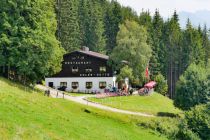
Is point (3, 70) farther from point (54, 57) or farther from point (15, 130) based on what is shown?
point (15, 130)

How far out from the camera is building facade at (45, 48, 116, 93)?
83.2m

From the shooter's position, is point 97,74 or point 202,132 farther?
point 97,74

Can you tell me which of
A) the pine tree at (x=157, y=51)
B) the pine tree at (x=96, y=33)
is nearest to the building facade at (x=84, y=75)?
the pine tree at (x=157, y=51)

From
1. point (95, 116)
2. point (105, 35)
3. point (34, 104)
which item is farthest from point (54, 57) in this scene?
point (105, 35)

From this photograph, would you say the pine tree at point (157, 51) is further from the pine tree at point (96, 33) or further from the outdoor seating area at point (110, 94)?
the outdoor seating area at point (110, 94)

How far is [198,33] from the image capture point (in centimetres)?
12362

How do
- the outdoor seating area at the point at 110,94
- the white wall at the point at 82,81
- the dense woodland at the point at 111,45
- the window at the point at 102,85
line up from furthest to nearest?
the white wall at the point at 82,81, the window at the point at 102,85, the outdoor seating area at the point at 110,94, the dense woodland at the point at 111,45

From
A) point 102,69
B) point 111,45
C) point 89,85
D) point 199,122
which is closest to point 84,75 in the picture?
point 89,85

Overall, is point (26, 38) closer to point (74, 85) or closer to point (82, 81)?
point (82, 81)

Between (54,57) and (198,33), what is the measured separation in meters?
73.5

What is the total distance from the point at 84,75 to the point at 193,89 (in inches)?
1053

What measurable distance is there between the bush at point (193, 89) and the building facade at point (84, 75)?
2112 cm

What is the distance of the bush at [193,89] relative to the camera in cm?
6253

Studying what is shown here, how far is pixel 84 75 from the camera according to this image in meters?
84.2
